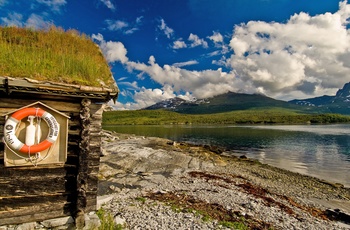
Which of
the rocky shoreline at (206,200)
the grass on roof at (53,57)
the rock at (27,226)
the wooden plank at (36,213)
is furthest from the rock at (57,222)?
the grass on roof at (53,57)

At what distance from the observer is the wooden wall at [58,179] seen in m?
7.70

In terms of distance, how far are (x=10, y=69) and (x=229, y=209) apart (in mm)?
11393

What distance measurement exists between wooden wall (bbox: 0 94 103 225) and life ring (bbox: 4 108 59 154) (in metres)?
0.40

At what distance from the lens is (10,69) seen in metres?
7.99

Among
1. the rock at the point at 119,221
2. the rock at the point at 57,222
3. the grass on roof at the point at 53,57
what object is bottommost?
the rock at the point at 119,221

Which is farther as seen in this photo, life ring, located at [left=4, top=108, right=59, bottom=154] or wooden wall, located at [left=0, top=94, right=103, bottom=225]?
wooden wall, located at [left=0, top=94, right=103, bottom=225]

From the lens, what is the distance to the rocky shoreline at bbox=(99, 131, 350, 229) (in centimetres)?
1042

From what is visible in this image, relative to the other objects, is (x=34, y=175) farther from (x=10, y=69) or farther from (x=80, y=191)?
(x=10, y=69)

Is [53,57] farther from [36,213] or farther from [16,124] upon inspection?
[36,213]

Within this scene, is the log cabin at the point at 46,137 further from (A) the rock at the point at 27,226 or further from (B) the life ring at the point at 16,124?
(A) the rock at the point at 27,226

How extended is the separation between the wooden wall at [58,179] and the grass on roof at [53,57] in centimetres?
106

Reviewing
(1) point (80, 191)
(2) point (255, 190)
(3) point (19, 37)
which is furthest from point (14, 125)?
(2) point (255, 190)

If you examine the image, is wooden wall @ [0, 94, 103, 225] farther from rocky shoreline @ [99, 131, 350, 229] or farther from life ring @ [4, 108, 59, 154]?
rocky shoreline @ [99, 131, 350, 229]

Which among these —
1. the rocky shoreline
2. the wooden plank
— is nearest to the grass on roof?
the wooden plank
